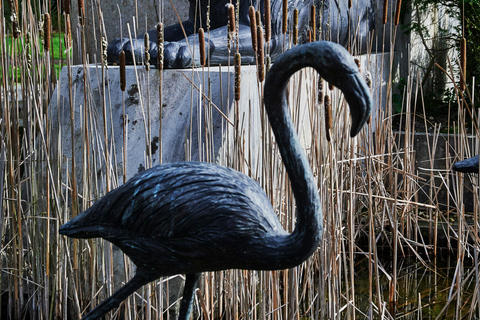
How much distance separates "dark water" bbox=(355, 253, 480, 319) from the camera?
85.0 inches

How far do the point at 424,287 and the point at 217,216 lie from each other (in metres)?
1.76

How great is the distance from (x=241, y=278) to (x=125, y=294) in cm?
70

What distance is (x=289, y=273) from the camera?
4.81 ft

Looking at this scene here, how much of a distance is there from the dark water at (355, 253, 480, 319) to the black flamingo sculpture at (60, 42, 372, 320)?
1.35 meters

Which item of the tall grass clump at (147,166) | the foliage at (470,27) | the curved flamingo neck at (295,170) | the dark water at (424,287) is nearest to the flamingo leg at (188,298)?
the curved flamingo neck at (295,170)

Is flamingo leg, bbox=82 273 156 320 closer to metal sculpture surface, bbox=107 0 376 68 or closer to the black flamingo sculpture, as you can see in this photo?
the black flamingo sculpture

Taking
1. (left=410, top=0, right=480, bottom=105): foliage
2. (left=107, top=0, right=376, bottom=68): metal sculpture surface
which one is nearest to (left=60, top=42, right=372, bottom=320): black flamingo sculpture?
(left=107, top=0, right=376, bottom=68): metal sculpture surface

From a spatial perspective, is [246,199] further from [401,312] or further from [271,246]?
[401,312]

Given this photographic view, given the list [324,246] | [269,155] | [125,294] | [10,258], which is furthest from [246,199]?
[10,258]

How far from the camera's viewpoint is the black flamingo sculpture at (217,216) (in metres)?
0.81

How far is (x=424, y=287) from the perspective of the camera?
2.35 meters

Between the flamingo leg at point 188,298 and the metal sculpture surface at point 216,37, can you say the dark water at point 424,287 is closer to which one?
the metal sculpture surface at point 216,37

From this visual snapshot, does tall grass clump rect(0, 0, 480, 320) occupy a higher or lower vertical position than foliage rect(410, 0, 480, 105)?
lower

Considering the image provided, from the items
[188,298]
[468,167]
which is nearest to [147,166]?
[188,298]
